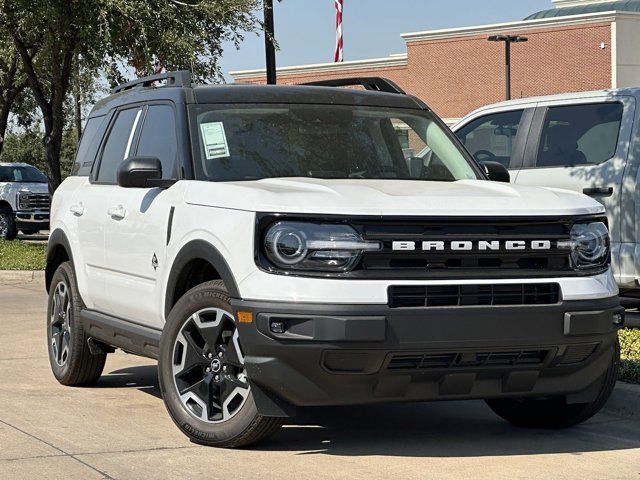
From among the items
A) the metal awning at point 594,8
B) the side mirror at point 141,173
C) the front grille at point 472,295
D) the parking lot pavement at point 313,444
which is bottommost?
the parking lot pavement at point 313,444

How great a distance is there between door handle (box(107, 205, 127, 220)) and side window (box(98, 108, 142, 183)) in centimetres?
42

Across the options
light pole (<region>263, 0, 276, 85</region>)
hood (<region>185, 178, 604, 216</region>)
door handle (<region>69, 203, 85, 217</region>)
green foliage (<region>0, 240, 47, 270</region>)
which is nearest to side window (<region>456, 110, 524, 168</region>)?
door handle (<region>69, 203, 85, 217</region>)

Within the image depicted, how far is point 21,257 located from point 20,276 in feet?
10.1

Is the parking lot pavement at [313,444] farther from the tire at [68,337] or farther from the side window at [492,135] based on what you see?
the side window at [492,135]

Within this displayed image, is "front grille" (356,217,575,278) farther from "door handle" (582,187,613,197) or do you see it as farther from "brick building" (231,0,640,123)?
"brick building" (231,0,640,123)

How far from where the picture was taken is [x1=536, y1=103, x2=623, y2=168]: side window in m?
11.1

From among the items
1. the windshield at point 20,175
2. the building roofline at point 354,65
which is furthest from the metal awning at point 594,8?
the windshield at point 20,175

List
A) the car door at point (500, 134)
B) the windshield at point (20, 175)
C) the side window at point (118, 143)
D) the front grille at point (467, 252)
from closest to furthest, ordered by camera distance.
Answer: the front grille at point (467, 252) < the side window at point (118, 143) < the car door at point (500, 134) < the windshield at point (20, 175)

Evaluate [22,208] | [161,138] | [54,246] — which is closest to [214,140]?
[161,138]

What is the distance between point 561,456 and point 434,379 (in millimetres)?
876

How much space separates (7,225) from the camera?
30359mm

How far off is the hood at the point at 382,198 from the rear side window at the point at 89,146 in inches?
81.1

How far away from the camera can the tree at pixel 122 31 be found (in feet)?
69.9

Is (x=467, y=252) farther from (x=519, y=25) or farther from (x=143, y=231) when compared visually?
(x=519, y=25)
